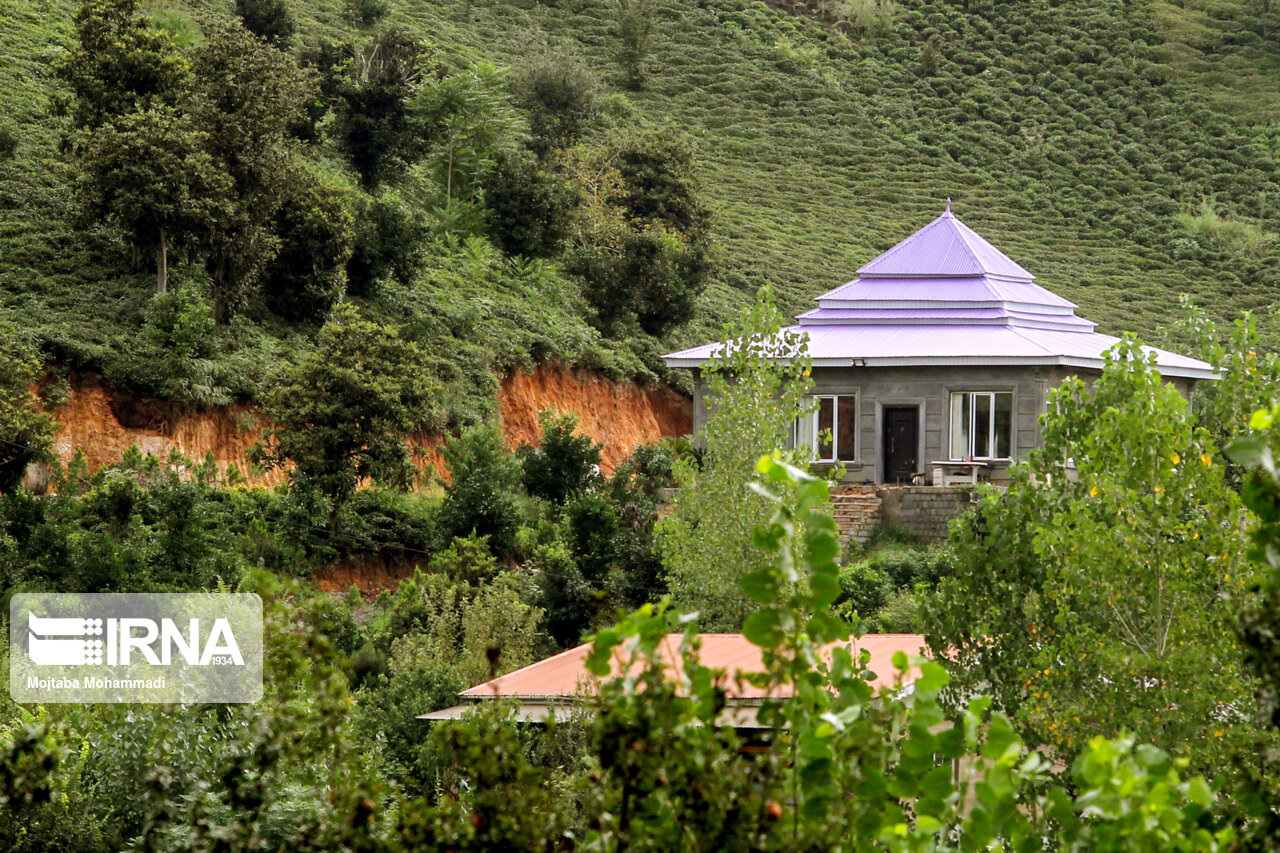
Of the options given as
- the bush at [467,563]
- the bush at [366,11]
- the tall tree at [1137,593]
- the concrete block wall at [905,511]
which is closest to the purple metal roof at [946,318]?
the concrete block wall at [905,511]

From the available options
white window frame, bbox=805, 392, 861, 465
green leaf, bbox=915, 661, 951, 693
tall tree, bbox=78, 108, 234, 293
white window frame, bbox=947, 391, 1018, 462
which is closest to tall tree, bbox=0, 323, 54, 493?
tall tree, bbox=78, 108, 234, 293

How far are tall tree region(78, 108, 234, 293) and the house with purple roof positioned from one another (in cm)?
1043

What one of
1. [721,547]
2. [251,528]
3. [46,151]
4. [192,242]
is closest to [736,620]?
[721,547]

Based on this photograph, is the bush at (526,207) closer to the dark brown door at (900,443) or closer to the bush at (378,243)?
the bush at (378,243)

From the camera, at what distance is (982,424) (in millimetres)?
32062

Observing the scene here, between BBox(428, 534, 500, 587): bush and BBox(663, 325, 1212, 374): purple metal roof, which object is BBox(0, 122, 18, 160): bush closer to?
BBox(428, 534, 500, 587): bush

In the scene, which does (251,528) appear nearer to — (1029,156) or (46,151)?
(46,151)

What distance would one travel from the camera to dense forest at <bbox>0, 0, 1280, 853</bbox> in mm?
4902

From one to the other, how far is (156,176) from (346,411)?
6.88m

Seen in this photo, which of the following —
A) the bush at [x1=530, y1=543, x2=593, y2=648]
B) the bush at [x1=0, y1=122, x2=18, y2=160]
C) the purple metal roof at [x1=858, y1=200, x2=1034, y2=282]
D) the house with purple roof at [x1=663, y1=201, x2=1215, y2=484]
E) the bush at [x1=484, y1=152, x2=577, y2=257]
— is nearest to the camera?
the bush at [x1=530, y1=543, x2=593, y2=648]

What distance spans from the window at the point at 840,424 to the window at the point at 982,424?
7.11ft

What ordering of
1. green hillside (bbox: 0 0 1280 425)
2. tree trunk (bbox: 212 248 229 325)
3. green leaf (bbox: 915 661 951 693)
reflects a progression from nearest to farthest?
green leaf (bbox: 915 661 951 693) → tree trunk (bbox: 212 248 229 325) → green hillside (bbox: 0 0 1280 425)

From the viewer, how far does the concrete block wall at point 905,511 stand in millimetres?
30438

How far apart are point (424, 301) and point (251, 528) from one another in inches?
539
